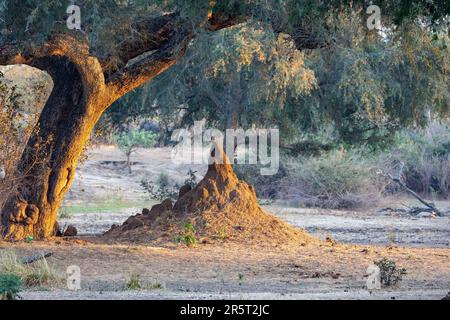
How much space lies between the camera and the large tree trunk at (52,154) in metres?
15.8

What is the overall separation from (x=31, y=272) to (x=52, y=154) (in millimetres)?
3887

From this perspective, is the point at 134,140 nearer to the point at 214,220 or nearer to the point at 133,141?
the point at 133,141

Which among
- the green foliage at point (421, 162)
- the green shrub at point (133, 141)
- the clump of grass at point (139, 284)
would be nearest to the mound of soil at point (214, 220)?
the clump of grass at point (139, 284)

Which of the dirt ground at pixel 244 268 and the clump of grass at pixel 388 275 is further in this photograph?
the clump of grass at pixel 388 275

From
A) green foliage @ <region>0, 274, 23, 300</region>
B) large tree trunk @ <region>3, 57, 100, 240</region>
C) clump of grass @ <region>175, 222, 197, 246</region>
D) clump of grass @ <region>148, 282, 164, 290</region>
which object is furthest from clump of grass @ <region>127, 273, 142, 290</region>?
large tree trunk @ <region>3, 57, 100, 240</region>

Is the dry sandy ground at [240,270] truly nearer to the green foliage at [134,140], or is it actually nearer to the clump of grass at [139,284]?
the clump of grass at [139,284]

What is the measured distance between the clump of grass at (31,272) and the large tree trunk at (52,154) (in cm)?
297

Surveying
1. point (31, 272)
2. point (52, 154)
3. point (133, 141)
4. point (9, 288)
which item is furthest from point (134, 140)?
point (9, 288)

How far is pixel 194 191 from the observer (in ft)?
55.9

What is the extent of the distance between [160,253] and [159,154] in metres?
22.3

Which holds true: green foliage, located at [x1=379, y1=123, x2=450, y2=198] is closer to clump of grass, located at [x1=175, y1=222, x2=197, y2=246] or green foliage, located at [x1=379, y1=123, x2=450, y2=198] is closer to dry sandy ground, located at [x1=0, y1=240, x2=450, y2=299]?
dry sandy ground, located at [x1=0, y1=240, x2=450, y2=299]

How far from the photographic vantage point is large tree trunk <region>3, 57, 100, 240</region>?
52.0 feet

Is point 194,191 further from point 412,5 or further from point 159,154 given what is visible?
point 159,154

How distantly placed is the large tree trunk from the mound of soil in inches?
49.4
